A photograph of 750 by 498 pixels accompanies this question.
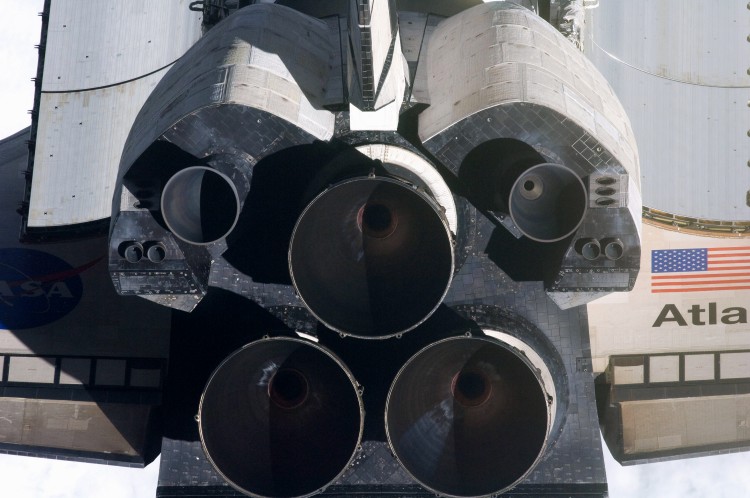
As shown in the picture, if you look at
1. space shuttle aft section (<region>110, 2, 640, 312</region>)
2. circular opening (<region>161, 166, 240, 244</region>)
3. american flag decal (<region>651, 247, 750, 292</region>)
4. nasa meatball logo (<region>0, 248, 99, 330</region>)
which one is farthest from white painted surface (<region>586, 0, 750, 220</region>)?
nasa meatball logo (<region>0, 248, 99, 330</region>)

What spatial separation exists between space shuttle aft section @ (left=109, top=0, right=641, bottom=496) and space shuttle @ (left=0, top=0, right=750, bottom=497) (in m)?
0.04

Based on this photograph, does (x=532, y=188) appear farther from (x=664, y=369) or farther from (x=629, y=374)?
(x=664, y=369)

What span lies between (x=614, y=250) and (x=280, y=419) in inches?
244

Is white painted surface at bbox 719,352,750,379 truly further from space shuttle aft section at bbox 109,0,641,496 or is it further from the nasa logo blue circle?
the nasa logo blue circle

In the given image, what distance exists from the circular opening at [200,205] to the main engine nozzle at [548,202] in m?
4.54

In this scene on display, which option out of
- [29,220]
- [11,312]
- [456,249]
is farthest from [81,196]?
[456,249]

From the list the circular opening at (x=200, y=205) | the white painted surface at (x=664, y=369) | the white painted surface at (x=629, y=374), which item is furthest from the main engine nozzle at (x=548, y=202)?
the white painted surface at (x=664, y=369)

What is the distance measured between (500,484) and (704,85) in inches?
484

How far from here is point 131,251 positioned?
13.2 m

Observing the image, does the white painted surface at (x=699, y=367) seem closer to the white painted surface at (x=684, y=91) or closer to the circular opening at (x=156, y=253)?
the white painted surface at (x=684, y=91)

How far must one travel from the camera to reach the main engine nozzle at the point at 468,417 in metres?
12.5

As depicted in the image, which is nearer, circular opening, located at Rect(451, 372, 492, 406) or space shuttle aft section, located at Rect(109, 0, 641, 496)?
space shuttle aft section, located at Rect(109, 0, 641, 496)

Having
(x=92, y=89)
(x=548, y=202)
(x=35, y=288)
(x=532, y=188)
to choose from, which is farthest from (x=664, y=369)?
(x=92, y=89)

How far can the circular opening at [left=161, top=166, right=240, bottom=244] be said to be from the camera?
498 inches
